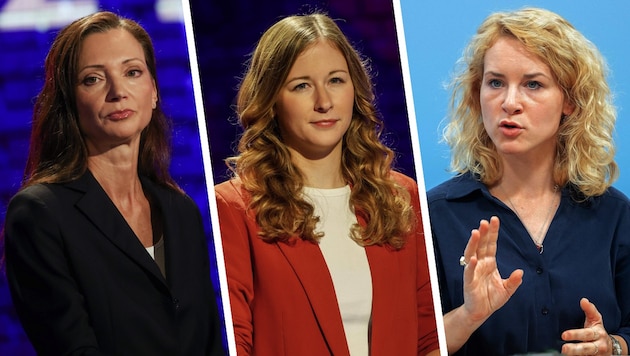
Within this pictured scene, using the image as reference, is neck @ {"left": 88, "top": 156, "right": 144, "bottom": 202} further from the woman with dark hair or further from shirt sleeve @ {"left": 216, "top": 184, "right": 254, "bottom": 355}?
shirt sleeve @ {"left": 216, "top": 184, "right": 254, "bottom": 355}

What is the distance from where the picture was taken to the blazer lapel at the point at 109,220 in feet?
11.8

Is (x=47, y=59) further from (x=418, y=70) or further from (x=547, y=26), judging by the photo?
(x=547, y=26)

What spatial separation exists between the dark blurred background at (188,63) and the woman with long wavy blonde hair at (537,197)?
32cm

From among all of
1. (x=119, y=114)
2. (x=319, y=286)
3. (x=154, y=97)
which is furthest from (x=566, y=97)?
(x=119, y=114)

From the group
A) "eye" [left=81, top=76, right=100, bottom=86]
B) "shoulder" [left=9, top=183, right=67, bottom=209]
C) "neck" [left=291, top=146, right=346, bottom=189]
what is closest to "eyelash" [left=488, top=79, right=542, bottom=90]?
"neck" [left=291, top=146, right=346, bottom=189]

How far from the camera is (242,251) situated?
148 inches

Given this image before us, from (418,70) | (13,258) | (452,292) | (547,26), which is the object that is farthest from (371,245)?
(13,258)

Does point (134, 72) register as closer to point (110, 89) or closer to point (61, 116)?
point (110, 89)

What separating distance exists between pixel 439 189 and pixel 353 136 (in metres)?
0.45

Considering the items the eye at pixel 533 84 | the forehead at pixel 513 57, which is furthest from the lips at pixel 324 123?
the eye at pixel 533 84

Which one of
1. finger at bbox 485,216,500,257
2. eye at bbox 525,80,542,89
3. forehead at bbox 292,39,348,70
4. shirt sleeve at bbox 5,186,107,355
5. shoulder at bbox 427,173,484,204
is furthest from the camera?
shoulder at bbox 427,173,484,204

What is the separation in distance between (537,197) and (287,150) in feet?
3.42

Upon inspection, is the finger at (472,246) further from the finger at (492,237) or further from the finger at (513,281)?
the finger at (513,281)

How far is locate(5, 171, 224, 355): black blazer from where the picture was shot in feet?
11.5
